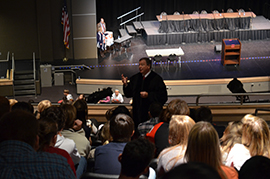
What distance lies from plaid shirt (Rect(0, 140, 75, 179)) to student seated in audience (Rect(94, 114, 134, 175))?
3.54 ft

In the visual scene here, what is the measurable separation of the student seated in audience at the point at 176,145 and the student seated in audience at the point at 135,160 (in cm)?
36

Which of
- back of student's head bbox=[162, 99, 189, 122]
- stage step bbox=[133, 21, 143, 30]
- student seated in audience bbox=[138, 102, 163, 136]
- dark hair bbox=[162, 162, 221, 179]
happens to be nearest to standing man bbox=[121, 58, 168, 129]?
student seated in audience bbox=[138, 102, 163, 136]

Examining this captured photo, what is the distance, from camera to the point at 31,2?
13.9 m

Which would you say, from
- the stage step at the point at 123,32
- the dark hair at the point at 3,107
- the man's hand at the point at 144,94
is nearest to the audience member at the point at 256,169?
the dark hair at the point at 3,107

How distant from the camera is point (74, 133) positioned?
3.60 meters

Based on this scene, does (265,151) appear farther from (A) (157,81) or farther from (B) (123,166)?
(A) (157,81)

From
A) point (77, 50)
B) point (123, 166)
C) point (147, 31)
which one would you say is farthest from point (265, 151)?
point (147, 31)

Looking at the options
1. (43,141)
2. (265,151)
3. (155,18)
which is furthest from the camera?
(155,18)

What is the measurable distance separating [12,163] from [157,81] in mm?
3518

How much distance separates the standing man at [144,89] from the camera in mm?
5070

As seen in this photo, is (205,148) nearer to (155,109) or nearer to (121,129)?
(121,129)

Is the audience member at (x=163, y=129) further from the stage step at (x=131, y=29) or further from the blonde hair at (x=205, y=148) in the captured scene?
the stage step at (x=131, y=29)

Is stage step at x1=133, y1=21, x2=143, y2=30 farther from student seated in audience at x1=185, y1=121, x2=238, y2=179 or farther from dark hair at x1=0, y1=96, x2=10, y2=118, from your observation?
student seated in audience at x1=185, y1=121, x2=238, y2=179

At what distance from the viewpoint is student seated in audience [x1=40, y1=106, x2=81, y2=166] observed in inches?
125
